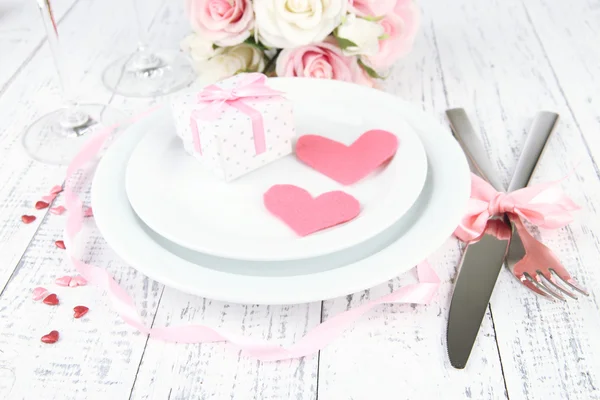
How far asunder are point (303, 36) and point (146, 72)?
365mm

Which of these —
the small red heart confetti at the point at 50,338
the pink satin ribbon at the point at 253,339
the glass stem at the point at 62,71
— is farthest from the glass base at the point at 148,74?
the small red heart confetti at the point at 50,338

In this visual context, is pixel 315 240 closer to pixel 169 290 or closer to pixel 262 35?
pixel 169 290

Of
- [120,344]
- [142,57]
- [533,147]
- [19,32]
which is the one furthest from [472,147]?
[19,32]

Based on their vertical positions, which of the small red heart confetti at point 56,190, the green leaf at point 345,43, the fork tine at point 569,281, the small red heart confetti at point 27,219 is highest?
the green leaf at point 345,43

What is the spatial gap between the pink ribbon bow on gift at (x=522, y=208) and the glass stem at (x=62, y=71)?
2.12 feet

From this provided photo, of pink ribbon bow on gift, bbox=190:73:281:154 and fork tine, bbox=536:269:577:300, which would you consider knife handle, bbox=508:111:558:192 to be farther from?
pink ribbon bow on gift, bbox=190:73:281:154

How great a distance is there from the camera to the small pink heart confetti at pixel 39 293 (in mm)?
748

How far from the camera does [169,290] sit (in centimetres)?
75

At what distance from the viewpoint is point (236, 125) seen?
2.72 feet

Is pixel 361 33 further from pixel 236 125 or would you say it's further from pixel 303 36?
pixel 236 125

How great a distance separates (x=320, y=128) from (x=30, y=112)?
0.52 meters

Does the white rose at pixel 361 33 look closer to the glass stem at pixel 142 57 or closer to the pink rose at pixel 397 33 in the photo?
the pink rose at pixel 397 33

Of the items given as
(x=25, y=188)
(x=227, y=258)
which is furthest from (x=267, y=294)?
(x=25, y=188)

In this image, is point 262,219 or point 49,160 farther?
point 49,160
